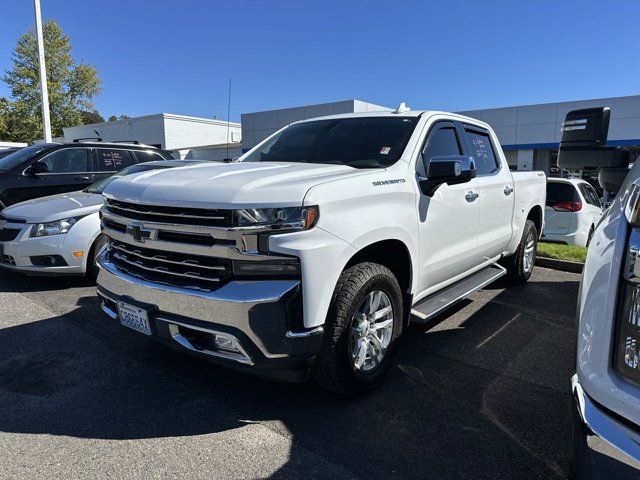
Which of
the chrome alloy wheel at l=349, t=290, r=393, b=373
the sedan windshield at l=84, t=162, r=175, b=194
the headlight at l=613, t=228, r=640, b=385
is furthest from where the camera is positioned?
the sedan windshield at l=84, t=162, r=175, b=194

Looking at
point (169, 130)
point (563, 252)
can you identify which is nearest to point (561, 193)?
point (563, 252)

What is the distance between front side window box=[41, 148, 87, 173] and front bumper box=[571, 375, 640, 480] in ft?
29.0

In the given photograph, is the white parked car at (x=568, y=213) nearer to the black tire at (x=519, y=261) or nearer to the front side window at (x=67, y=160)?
the black tire at (x=519, y=261)

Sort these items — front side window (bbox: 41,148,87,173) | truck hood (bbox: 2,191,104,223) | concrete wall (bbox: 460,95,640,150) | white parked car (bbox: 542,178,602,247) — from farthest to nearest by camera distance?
concrete wall (bbox: 460,95,640,150), white parked car (bbox: 542,178,602,247), front side window (bbox: 41,148,87,173), truck hood (bbox: 2,191,104,223)

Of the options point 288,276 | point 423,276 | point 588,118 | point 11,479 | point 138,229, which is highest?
point 588,118

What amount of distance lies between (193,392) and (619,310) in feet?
8.64

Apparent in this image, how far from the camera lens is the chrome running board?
142 inches

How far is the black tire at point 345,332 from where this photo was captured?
280 cm

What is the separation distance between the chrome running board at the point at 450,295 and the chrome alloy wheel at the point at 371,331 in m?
0.37

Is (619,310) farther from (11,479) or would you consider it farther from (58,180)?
(58,180)

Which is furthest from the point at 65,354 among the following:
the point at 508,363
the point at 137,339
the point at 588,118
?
the point at 588,118

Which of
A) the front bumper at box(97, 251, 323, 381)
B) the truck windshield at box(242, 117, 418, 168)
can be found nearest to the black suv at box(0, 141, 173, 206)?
the truck windshield at box(242, 117, 418, 168)

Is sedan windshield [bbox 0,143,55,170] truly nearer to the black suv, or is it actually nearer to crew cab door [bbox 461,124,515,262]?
the black suv

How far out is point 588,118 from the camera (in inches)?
109
